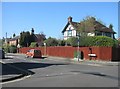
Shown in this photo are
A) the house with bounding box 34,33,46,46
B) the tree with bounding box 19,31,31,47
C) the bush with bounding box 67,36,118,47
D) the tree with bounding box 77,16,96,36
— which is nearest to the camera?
the bush with bounding box 67,36,118,47

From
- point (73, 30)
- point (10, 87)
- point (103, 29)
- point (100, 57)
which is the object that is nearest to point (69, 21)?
point (73, 30)

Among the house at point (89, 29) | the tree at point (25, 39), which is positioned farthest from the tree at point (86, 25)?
the tree at point (25, 39)

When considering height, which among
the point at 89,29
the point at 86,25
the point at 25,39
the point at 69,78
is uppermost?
the point at 86,25

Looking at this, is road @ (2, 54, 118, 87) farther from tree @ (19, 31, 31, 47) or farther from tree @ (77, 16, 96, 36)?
tree @ (19, 31, 31, 47)

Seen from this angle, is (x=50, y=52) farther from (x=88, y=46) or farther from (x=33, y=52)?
(x=88, y=46)

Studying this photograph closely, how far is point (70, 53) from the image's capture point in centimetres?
5150

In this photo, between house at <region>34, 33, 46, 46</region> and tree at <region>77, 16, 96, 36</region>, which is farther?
house at <region>34, 33, 46, 46</region>

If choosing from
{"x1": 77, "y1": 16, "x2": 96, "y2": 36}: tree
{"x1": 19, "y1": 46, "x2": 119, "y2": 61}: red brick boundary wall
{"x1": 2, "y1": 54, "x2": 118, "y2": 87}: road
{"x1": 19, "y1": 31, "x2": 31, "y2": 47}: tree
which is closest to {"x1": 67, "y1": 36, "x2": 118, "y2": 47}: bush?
{"x1": 19, "y1": 46, "x2": 119, "y2": 61}: red brick boundary wall

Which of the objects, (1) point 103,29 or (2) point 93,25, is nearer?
(2) point 93,25

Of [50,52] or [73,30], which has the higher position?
[73,30]

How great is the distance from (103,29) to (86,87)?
70110 mm

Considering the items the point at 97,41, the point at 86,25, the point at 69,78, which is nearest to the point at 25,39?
the point at 86,25

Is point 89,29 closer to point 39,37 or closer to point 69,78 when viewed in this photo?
point 39,37

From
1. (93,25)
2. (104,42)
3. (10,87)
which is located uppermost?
A: (93,25)
